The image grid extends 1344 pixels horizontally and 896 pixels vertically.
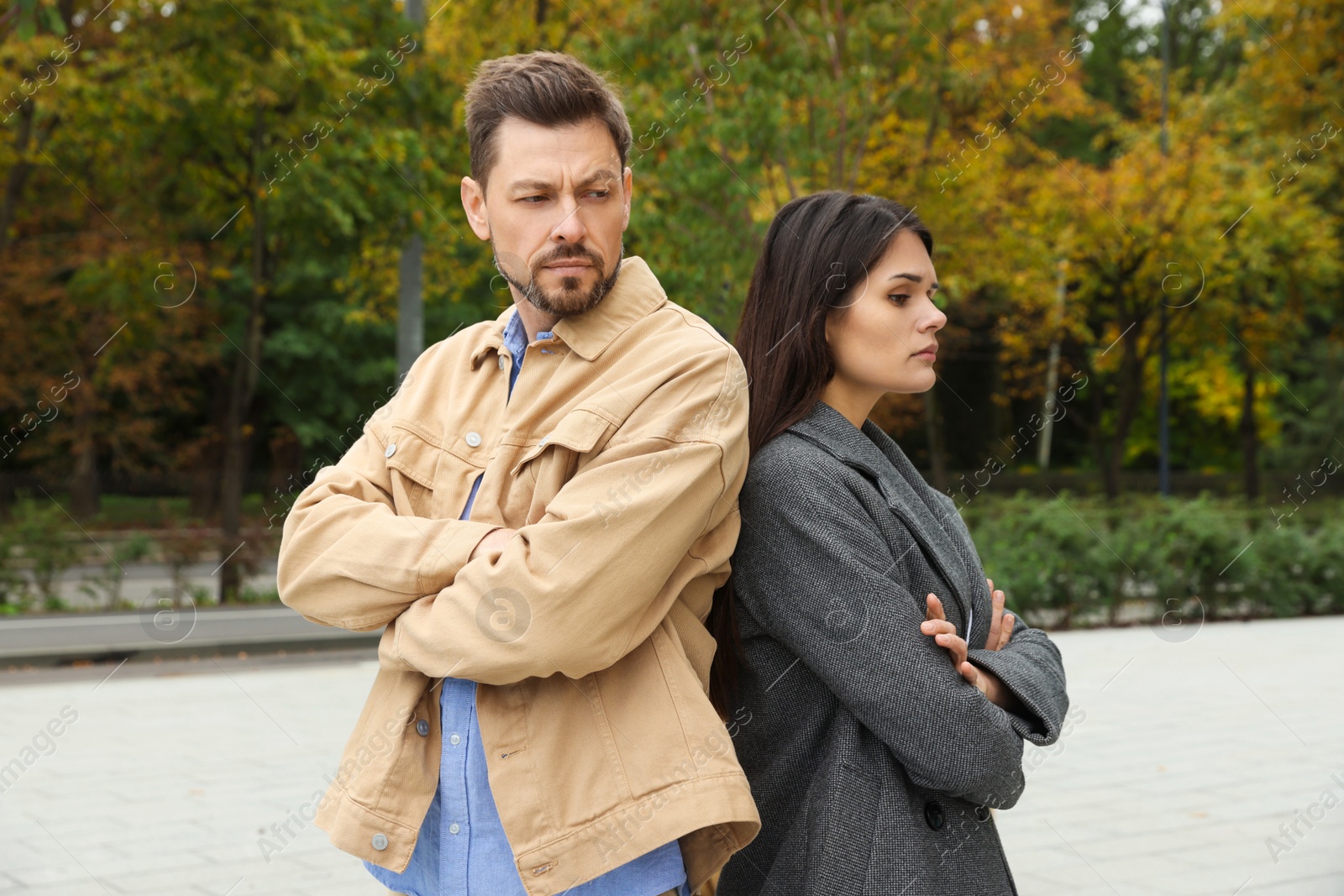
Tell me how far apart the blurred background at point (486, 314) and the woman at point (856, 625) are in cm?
328

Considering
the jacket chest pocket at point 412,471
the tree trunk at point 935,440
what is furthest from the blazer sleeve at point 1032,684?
the tree trunk at point 935,440

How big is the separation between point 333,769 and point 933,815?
552cm

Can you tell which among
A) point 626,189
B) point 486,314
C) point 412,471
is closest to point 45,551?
point 486,314

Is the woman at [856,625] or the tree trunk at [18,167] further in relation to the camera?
the tree trunk at [18,167]

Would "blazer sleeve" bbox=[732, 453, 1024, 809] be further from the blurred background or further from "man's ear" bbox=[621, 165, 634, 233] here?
the blurred background

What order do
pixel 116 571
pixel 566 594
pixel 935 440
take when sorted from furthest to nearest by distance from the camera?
1. pixel 935 440
2. pixel 116 571
3. pixel 566 594

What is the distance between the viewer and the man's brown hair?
200cm

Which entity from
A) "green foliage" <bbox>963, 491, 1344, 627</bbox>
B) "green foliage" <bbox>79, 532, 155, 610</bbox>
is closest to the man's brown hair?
"green foliage" <bbox>963, 491, 1344, 627</bbox>

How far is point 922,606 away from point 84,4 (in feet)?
57.2

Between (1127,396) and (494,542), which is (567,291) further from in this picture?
(1127,396)

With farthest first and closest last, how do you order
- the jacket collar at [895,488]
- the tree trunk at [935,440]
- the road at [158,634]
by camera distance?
1. the tree trunk at [935,440]
2. the road at [158,634]
3. the jacket collar at [895,488]

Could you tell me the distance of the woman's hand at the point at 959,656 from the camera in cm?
202

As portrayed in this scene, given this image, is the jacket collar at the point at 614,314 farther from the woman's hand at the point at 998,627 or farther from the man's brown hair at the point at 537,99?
the woman's hand at the point at 998,627

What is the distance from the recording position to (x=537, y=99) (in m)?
2.00
